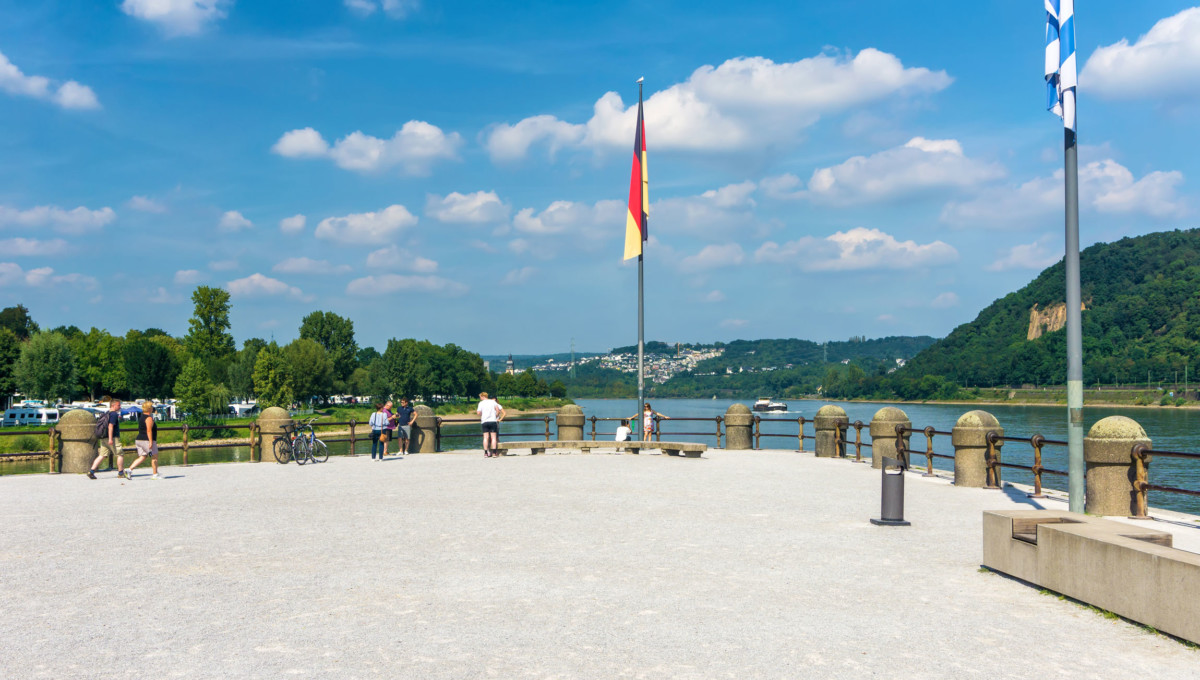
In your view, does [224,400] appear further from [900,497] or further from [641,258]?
[900,497]

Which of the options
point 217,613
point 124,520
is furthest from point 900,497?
point 124,520

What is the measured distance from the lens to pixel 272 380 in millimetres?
91688

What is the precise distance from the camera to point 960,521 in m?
11.8

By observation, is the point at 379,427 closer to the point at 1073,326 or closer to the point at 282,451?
the point at 282,451

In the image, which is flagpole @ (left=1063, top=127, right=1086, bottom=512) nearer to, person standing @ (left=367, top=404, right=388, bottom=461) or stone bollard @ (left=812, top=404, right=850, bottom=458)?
stone bollard @ (left=812, top=404, right=850, bottom=458)

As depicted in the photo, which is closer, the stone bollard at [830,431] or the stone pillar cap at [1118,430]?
the stone pillar cap at [1118,430]

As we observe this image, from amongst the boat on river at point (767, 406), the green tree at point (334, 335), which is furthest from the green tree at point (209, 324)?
the boat on river at point (767, 406)

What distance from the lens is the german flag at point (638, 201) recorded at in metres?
→ 23.8

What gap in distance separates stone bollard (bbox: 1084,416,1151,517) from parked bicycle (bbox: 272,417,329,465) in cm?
1690

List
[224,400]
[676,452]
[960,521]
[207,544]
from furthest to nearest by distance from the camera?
[224,400] < [676,452] < [960,521] < [207,544]

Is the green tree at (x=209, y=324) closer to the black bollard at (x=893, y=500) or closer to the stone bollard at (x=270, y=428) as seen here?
the stone bollard at (x=270, y=428)

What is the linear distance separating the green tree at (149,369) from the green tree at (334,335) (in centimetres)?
2593

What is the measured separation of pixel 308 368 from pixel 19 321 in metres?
38.2

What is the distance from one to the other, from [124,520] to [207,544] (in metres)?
2.84
